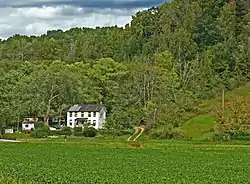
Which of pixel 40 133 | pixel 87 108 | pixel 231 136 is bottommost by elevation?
pixel 40 133

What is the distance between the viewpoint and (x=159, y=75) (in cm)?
12781

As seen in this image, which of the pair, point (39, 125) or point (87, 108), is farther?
point (87, 108)

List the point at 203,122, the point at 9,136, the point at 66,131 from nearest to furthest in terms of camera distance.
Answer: the point at 9,136, the point at 203,122, the point at 66,131

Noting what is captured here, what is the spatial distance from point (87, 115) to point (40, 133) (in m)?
22.3

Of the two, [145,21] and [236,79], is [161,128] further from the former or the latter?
[145,21]

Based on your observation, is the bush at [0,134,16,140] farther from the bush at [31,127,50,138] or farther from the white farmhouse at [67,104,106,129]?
the white farmhouse at [67,104,106,129]

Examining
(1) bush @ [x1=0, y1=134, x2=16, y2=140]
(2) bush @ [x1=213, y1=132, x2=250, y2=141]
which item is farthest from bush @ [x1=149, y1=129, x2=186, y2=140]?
(1) bush @ [x1=0, y1=134, x2=16, y2=140]

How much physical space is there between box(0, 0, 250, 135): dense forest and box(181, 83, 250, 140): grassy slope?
2.48 meters

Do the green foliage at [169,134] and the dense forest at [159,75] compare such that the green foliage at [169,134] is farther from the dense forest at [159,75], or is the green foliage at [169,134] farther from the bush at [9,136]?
the bush at [9,136]

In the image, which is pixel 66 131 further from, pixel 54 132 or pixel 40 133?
pixel 40 133

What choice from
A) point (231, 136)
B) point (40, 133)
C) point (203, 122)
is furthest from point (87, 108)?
point (231, 136)

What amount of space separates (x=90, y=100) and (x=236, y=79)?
3112 cm

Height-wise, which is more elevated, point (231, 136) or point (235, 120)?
point (235, 120)

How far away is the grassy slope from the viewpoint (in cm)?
9319
